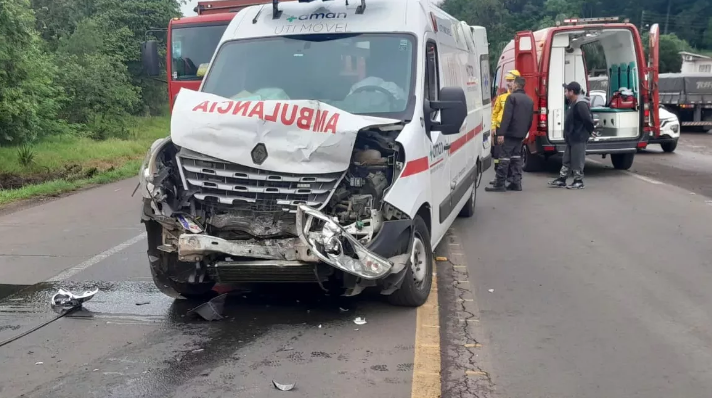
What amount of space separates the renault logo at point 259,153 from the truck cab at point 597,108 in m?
9.72

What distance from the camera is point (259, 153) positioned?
5.26 metres

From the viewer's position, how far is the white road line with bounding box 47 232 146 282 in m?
6.95

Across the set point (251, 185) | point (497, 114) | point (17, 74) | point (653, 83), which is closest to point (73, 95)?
point (17, 74)

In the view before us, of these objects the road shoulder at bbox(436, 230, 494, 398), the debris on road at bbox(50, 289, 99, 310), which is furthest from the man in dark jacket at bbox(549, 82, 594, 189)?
the debris on road at bbox(50, 289, 99, 310)

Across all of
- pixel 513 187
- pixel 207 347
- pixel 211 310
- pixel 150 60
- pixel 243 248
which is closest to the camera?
pixel 207 347

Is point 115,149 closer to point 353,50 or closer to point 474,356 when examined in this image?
point 353,50

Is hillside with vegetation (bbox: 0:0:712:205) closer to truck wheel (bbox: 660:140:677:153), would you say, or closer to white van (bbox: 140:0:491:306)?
truck wheel (bbox: 660:140:677:153)

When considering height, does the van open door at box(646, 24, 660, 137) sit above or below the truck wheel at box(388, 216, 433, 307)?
above

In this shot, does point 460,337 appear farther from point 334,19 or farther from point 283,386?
point 334,19

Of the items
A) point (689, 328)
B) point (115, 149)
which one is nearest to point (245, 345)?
point (689, 328)

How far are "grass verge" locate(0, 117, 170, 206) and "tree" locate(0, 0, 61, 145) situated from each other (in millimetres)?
636

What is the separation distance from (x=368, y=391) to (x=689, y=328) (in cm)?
257

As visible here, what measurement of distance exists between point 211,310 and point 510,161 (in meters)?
7.57

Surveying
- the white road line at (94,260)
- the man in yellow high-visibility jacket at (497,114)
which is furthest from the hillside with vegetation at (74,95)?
the man in yellow high-visibility jacket at (497,114)
